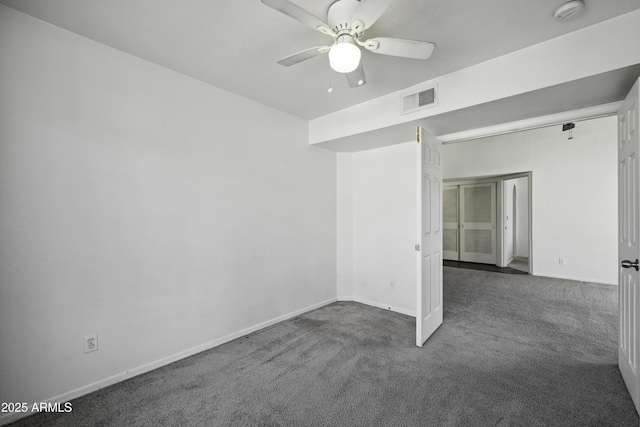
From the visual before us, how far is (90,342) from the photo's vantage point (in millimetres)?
2025

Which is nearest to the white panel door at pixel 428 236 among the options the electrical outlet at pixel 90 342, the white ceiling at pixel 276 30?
the white ceiling at pixel 276 30

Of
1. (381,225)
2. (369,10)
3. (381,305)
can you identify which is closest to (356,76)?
(369,10)

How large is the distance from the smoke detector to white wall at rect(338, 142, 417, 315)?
1.90 m

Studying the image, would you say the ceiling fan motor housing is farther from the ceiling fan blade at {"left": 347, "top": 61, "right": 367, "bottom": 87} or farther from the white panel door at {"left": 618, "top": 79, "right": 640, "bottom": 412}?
the white panel door at {"left": 618, "top": 79, "right": 640, "bottom": 412}

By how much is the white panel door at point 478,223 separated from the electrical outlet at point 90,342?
7.43m

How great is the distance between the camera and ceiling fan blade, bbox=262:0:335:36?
4.38 ft

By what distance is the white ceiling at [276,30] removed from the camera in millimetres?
1718

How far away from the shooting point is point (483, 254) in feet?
22.8

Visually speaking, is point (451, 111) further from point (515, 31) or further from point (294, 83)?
point (294, 83)

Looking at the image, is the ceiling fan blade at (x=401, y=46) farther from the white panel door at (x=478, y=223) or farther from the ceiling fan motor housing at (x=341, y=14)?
the white panel door at (x=478, y=223)

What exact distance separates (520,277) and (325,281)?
409cm

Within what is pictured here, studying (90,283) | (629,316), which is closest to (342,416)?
(90,283)

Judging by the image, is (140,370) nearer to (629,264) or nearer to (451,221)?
(629,264)

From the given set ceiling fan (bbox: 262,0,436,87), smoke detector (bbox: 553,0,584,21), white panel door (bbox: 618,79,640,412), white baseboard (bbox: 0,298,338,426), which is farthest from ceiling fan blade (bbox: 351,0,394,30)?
white baseboard (bbox: 0,298,338,426)
